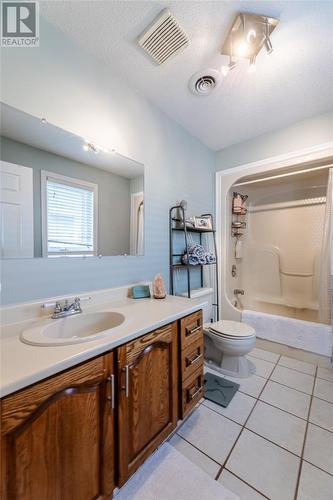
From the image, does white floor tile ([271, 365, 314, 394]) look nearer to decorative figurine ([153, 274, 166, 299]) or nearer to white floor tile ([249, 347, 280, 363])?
white floor tile ([249, 347, 280, 363])

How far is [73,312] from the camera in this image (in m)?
1.09

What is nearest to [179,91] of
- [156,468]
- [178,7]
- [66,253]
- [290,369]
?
[178,7]

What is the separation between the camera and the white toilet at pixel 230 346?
66.1 inches

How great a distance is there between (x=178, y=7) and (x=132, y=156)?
2.67 ft

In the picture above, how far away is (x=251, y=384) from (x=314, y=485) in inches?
28.0

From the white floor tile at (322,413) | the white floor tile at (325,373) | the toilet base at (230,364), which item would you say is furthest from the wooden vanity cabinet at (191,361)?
the white floor tile at (325,373)

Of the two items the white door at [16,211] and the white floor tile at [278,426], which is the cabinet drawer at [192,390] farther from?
the white door at [16,211]

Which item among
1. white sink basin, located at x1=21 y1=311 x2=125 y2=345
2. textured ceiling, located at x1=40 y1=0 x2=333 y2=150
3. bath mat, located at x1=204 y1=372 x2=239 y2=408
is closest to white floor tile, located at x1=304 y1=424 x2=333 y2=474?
bath mat, located at x1=204 y1=372 x2=239 y2=408

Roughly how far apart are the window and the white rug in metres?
1.22

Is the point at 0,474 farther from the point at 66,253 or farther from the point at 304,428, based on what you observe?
the point at 304,428

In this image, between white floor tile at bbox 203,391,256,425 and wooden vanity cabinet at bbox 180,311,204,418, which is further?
white floor tile at bbox 203,391,256,425

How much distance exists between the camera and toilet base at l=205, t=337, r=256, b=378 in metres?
1.76

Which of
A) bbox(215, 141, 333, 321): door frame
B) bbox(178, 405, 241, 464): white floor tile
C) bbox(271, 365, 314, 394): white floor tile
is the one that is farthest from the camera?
bbox(215, 141, 333, 321): door frame

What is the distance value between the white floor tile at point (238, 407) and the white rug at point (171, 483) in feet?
1.38
